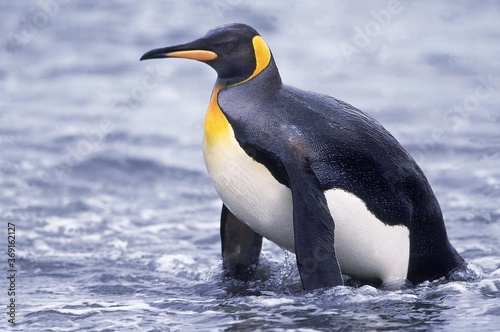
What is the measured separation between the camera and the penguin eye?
5.10 m

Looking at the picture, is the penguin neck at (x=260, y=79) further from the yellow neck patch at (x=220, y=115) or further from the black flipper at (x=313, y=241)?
the black flipper at (x=313, y=241)

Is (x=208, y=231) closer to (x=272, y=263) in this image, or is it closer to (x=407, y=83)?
(x=272, y=263)

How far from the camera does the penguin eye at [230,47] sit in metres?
5.10

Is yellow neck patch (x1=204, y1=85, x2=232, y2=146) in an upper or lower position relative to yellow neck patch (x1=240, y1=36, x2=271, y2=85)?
lower

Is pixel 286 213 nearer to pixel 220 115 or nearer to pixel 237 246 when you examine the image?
pixel 220 115

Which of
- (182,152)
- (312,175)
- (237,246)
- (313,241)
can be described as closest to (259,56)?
(312,175)

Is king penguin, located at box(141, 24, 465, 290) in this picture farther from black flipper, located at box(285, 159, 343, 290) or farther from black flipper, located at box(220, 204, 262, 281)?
black flipper, located at box(220, 204, 262, 281)

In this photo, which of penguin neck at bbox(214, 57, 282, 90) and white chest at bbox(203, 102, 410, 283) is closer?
white chest at bbox(203, 102, 410, 283)

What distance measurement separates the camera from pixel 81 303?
5.19 metres

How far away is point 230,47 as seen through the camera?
511 centimetres

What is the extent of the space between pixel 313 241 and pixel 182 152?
4931 millimetres

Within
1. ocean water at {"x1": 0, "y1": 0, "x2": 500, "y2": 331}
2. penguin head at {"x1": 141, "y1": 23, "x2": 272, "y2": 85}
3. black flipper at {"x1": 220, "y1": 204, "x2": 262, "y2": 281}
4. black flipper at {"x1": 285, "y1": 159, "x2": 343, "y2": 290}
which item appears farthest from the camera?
black flipper at {"x1": 220, "y1": 204, "x2": 262, "y2": 281}

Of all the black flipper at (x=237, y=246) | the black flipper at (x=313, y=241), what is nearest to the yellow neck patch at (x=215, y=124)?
the black flipper at (x=313, y=241)

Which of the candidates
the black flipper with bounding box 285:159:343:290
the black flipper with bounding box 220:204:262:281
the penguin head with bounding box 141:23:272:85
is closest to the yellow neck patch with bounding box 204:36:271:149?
the penguin head with bounding box 141:23:272:85
